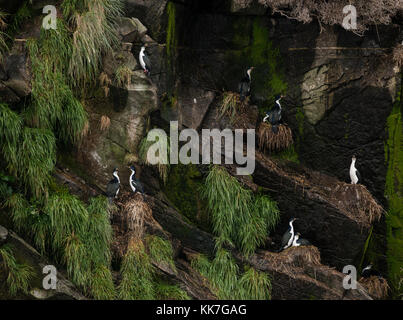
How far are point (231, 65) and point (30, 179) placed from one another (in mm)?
3915

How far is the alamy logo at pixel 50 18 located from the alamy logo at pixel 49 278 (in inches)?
137

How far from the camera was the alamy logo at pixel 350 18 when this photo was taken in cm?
980

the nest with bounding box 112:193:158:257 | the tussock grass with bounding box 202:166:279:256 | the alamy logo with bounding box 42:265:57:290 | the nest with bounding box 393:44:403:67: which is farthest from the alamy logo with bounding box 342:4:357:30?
the alamy logo with bounding box 42:265:57:290

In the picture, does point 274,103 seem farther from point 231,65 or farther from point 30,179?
point 30,179

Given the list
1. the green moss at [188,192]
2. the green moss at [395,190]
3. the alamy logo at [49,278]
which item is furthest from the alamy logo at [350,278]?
the alamy logo at [49,278]

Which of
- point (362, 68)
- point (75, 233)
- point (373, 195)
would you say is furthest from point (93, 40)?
point (373, 195)

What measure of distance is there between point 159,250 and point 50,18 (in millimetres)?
3772

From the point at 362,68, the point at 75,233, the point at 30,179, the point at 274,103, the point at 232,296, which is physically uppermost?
the point at 362,68

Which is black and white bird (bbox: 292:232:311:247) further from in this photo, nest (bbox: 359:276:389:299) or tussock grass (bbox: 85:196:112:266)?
tussock grass (bbox: 85:196:112:266)

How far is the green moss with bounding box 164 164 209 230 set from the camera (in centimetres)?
964

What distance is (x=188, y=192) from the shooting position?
9.70m

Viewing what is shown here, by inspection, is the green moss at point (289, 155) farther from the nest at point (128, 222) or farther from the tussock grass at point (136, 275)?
the tussock grass at point (136, 275)

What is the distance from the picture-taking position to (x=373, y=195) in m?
9.91

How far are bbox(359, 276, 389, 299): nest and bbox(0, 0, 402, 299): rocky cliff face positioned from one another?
342 millimetres
